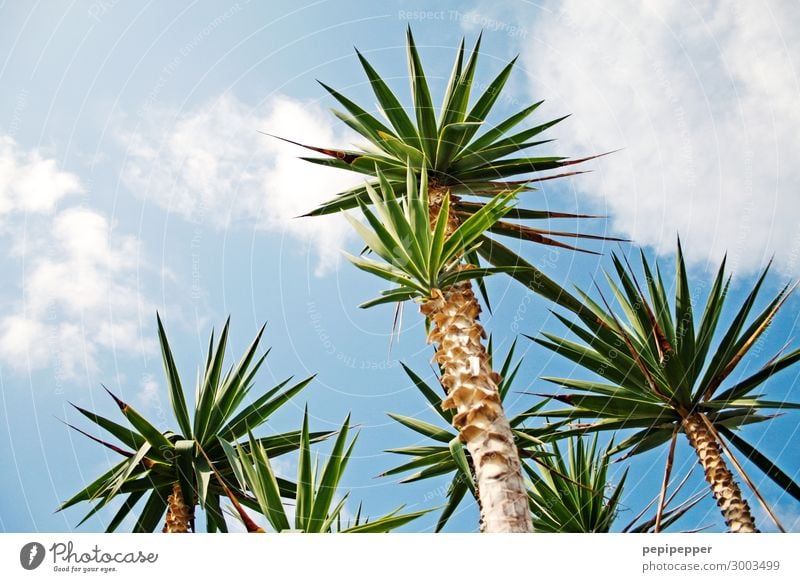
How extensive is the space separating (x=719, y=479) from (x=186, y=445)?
5.11 m

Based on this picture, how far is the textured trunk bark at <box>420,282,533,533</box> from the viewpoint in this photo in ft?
9.96

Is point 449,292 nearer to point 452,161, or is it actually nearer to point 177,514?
point 452,161

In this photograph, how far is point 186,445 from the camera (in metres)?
5.58

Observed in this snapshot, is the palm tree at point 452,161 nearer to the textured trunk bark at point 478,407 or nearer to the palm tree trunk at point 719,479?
the textured trunk bark at point 478,407

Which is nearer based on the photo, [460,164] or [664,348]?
[460,164]

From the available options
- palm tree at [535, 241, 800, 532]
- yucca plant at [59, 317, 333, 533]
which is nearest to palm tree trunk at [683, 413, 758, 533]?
palm tree at [535, 241, 800, 532]

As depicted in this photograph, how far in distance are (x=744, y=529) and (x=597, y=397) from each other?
1673 millimetres

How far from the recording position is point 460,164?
556 cm

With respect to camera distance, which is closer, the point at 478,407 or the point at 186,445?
the point at 478,407

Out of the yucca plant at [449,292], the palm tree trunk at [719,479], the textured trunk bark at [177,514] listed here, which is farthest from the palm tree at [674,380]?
the textured trunk bark at [177,514]

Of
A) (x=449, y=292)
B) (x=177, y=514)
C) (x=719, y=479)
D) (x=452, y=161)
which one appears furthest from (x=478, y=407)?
(x=177, y=514)

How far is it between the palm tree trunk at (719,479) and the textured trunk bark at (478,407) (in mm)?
3080
